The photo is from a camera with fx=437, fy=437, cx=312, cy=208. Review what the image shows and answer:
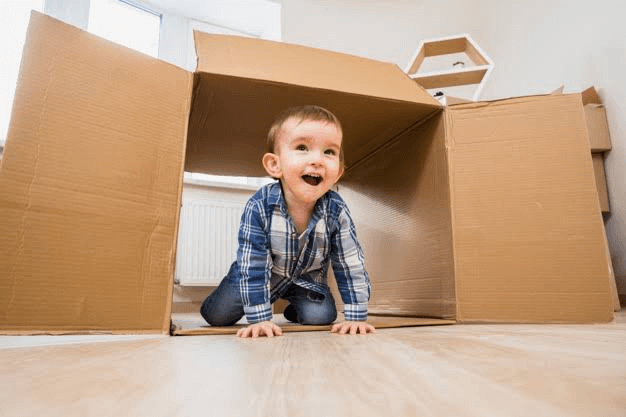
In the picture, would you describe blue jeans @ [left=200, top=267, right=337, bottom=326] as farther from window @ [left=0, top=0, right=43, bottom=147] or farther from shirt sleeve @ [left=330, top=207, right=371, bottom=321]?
window @ [left=0, top=0, right=43, bottom=147]

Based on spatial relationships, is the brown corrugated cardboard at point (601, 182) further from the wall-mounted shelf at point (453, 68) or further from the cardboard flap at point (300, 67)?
the cardboard flap at point (300, 67)

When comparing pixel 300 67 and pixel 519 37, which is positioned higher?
pixel 519 37

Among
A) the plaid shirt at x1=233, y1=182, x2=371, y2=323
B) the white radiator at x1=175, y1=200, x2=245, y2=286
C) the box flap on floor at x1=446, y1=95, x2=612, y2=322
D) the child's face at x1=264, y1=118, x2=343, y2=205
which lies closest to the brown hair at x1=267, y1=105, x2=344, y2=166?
the child's face at x1=264, y1=118, x2=343, y2=205

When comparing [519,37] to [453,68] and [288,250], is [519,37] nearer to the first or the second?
[453,68]

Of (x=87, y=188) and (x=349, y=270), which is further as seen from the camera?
(x=349, y=270)

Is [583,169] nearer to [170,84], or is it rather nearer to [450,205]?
[450,205]

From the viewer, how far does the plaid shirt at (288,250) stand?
0.80 m

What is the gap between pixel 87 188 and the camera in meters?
0.67

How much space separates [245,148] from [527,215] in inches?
28.9

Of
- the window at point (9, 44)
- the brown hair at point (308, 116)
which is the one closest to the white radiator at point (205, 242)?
the window at point (9, 44)

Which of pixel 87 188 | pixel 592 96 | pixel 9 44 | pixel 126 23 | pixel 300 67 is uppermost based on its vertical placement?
pixel 126 23

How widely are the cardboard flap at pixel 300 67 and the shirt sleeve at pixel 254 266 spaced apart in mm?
255

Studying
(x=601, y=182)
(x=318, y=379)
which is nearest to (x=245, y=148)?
(x=318, y=379)

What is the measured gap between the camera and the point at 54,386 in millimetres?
303
